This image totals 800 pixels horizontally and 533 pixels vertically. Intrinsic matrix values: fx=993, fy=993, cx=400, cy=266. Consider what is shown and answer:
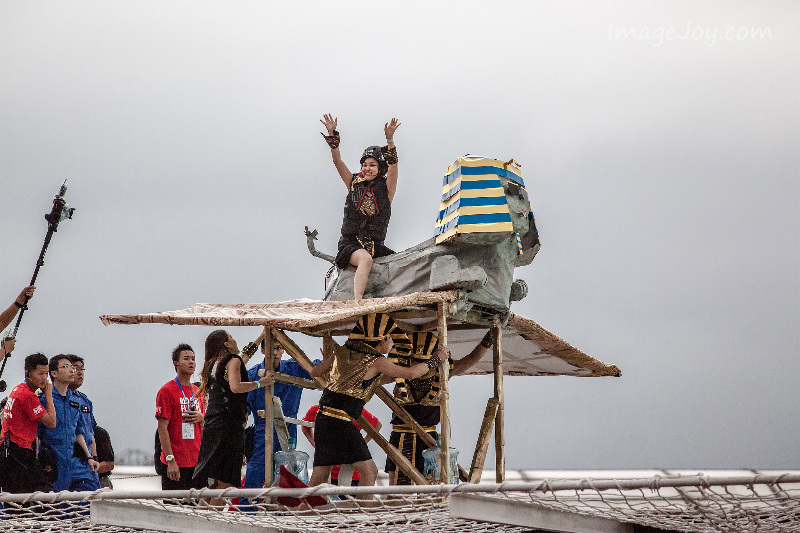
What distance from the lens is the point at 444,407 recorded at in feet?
25.6

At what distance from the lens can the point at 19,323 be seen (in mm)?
8156

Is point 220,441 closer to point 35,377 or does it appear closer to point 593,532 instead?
point 35,377

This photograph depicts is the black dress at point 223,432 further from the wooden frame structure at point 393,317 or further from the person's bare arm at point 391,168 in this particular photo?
the person's bare arm at point 391,168

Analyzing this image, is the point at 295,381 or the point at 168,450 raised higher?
the point at 295,381

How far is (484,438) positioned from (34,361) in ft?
12.6

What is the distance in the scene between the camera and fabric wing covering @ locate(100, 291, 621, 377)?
7.81 metres

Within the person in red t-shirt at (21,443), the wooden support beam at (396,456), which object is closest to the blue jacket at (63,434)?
the person in red t-shirt at (21,443)

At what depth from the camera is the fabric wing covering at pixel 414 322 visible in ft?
25.6

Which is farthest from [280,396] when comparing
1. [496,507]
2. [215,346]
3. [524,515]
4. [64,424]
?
[496,507]

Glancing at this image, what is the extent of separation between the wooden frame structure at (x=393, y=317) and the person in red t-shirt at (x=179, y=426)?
75cm

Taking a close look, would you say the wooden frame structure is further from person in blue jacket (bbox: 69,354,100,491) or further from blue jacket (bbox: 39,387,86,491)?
person in blue jacket (bbox: 69,354,100,491)

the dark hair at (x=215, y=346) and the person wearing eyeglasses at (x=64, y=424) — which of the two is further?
the person wearing eyeglasses at (x=64, y=424)

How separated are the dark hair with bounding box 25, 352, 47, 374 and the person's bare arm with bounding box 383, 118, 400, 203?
3.29 metres

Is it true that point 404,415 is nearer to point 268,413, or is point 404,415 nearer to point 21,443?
point 268,413
